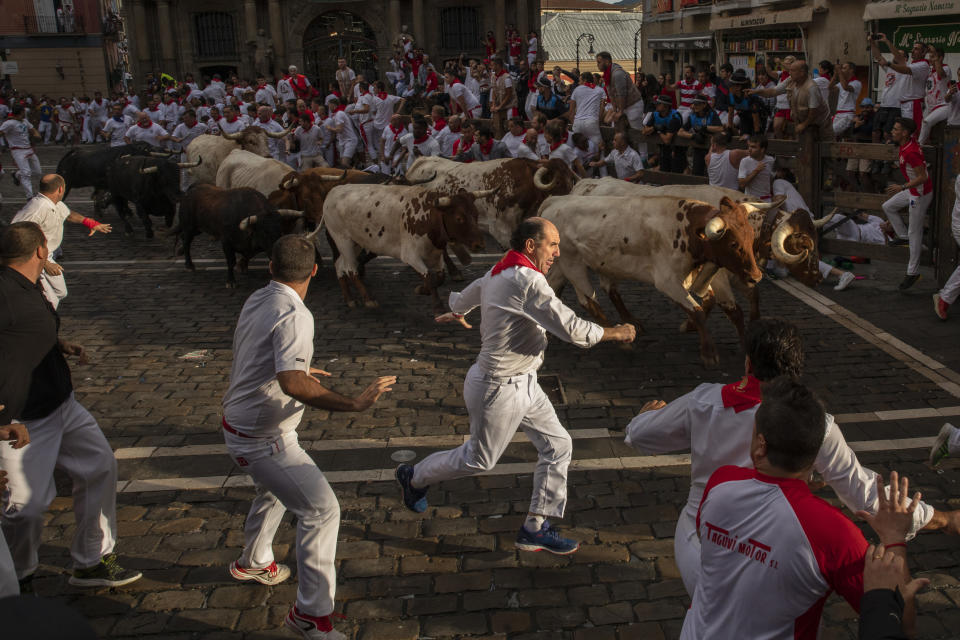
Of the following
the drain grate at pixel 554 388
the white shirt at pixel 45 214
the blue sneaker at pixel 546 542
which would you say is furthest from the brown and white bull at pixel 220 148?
the blue sneaker at pixel 546 542

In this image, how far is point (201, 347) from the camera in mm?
9516

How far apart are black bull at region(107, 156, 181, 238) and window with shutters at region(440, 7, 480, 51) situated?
1320 inches

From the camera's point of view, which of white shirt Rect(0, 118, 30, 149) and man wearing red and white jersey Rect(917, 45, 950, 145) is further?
white shirt Rect(0, 118, 30, 149)

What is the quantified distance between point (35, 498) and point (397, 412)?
3407 mm

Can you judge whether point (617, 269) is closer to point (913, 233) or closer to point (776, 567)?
point (913, 233)

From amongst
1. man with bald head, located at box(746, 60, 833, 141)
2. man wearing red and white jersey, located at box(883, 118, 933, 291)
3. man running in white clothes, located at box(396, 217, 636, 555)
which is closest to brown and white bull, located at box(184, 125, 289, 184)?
man with bald head, located at box(746, 60, 833, 141)

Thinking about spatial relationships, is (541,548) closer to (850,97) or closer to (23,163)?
(850,97)

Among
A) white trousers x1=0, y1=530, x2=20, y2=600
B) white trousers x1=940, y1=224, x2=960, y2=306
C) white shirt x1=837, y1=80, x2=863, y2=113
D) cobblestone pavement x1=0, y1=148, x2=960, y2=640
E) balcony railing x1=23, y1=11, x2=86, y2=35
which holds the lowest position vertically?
cobblestone pavement x1=0, y1=148, x2=960, y2=640

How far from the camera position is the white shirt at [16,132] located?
17562 mm

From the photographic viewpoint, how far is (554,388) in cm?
803

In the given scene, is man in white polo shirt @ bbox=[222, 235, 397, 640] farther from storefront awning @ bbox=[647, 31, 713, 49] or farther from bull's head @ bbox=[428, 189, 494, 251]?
storefront awning @ bbox=[647, 31, 713, 49]

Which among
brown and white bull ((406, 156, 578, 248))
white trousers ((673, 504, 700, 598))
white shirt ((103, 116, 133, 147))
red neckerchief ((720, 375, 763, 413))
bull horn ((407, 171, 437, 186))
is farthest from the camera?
white shirt ((103, 116, 133, 147))

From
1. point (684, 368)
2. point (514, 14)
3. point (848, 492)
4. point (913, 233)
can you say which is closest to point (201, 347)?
point (684, 368)

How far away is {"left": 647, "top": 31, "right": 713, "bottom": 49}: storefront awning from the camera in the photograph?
2898 centimetres
